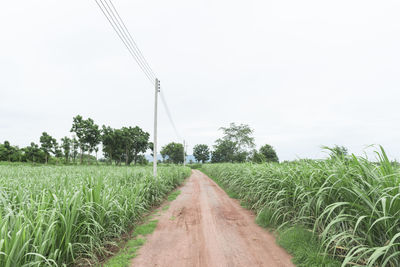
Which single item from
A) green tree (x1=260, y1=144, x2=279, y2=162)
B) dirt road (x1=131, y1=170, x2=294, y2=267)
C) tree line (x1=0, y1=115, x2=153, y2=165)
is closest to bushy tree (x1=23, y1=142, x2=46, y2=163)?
tree line (x1=0, y1=115, x2=153, y2=165)

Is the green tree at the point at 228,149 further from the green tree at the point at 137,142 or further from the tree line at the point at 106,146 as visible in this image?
the green tree at the point at 137,142

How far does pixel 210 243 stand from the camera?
3279 mm

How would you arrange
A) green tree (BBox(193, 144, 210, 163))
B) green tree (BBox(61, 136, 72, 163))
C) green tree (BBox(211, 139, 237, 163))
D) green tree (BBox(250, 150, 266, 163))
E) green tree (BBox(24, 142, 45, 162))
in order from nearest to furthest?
green tree (BBox(250, 150, 266, 163))
green tree (BBox(24, 142, 45, 162))
green tree (BBox(61, 136, 72, 163))
green tree (BBox(211, 139, 237, 163))
green tree (BBox(193, 144, 210, 163))

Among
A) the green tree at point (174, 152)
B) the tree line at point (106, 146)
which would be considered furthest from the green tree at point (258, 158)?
the green tree at point (174, 152)

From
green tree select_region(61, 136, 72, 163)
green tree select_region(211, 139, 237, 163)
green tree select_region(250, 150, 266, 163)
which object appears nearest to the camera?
green tree select_region(250, 150, 266, 163)

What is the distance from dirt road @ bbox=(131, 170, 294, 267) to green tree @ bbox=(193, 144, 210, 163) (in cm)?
7873

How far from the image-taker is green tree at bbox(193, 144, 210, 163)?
8338cm

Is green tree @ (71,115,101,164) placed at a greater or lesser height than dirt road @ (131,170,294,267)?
greater

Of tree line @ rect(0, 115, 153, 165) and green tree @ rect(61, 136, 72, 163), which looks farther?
green tree @ rect(61, 136, 72, 163)

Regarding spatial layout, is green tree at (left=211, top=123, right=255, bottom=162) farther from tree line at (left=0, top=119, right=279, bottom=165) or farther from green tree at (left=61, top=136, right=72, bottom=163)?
green tree at (left=61, top=136, right=72, bottom=163)

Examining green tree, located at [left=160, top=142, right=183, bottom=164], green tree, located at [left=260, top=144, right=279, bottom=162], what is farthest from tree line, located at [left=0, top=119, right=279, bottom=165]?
green tree, located at [left=160, top=142, right=183, bottom=164]

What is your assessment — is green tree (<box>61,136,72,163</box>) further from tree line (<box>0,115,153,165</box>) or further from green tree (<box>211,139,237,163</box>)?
green tree (<box>211,139,237,163</box>)

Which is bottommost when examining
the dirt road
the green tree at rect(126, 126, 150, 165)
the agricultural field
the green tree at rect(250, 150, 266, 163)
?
the dirt road

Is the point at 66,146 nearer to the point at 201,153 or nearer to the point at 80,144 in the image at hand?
Result: the point at 80,144
